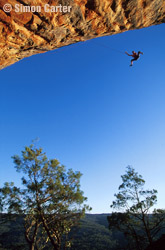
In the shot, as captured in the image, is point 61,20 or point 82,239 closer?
point 61,20

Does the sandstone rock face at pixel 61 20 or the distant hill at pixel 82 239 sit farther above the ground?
the sandstone rock face at pixel 61 20

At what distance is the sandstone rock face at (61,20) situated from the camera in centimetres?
482

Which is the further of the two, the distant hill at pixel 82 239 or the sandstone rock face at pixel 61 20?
the distant hill at pixel 82 239

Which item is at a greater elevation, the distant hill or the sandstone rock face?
the sandstone rock face

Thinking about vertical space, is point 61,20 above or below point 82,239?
above

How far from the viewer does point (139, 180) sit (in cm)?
1873

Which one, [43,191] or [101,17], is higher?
[101,17]

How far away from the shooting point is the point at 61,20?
541cm

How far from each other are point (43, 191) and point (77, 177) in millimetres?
4100

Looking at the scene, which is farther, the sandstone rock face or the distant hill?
the distant hill

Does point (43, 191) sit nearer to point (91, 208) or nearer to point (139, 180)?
point (91, 208)

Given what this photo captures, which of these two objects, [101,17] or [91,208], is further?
[91,208]

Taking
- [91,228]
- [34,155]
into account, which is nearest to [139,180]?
[34,155]

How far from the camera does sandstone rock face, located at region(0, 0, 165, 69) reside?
15.8ft
